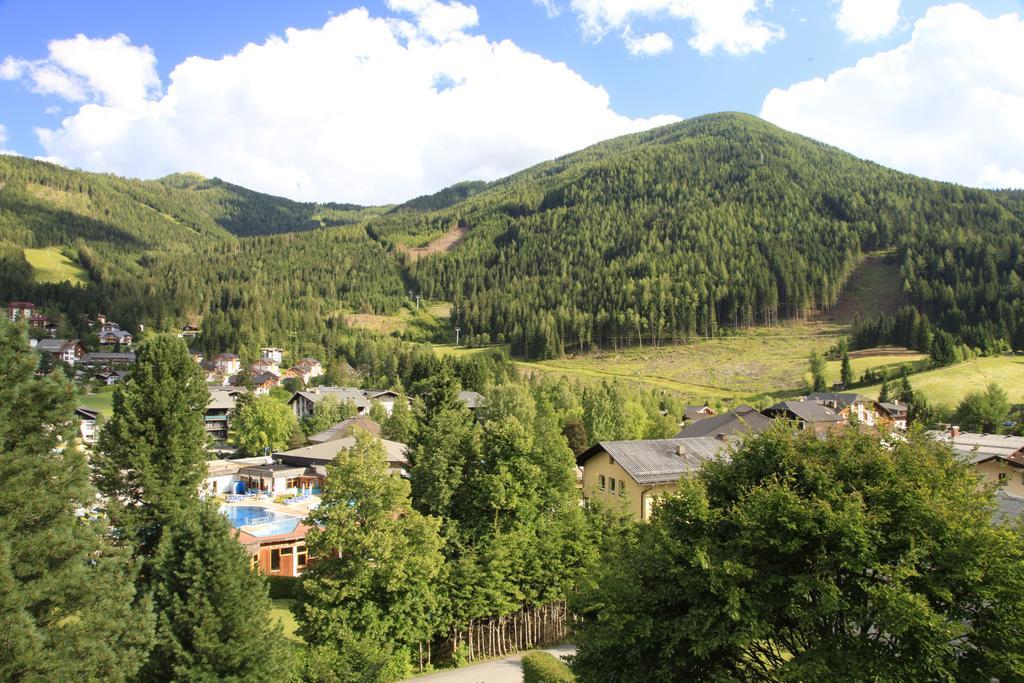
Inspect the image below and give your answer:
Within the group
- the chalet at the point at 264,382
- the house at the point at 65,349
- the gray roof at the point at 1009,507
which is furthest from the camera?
the house at the point at 65,349

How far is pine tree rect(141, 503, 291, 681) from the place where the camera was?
17344 mm

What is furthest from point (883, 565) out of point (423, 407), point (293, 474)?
point (293, 474)

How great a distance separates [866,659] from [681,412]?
284 ft

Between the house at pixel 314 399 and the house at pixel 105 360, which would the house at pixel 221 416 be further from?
the house at pixel 105 360

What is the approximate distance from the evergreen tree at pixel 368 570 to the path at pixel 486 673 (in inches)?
57.6

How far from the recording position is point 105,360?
139 meters

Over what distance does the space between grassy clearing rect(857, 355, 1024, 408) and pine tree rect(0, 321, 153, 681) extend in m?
102

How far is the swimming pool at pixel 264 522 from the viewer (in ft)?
119

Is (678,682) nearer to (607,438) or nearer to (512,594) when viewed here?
(512,594)

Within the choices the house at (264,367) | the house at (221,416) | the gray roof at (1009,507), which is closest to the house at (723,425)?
the gray roof at (1009,507)

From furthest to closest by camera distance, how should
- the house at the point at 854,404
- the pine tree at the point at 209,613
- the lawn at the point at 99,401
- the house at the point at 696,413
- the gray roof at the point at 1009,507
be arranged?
the lawn at the point at 99,401 → the house at the point at 696,413 → the house at the point at 854,404 → the gray roof at the point at 1009,507 → the pine tree at the point at 209,613

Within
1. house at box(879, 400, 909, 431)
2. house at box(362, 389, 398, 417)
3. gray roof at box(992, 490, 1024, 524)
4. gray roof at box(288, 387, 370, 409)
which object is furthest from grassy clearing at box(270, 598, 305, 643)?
house at box(879, 400, 909, 431)

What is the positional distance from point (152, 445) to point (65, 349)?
144052 mm

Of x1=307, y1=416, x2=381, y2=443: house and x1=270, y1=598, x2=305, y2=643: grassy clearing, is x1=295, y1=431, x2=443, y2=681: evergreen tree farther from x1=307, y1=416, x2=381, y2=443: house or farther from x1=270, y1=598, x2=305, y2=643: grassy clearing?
x1=307, y1=416, x2=381, y2=443: house
